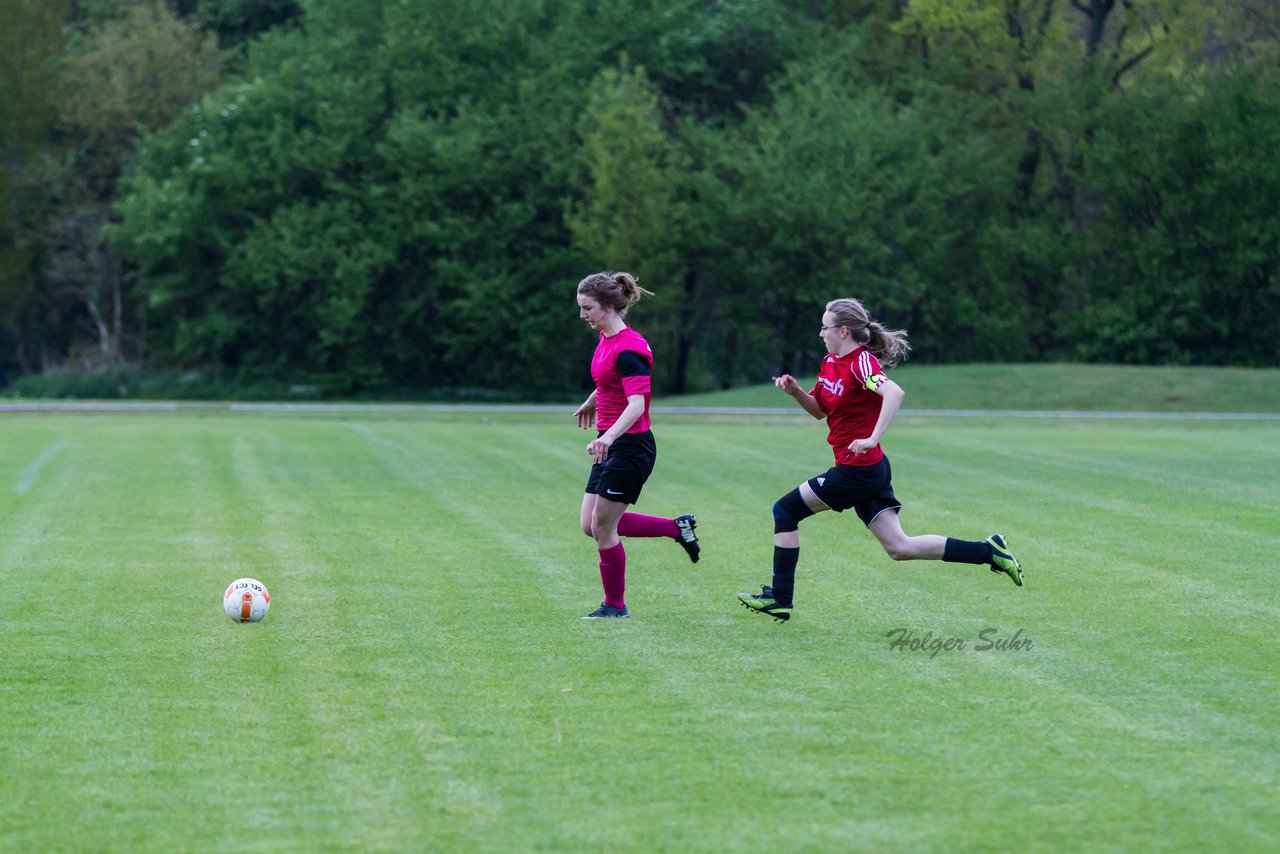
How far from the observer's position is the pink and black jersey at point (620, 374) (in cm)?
921

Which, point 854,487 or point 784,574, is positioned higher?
point 854,487

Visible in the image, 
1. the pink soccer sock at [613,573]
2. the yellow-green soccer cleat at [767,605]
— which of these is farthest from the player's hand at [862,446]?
the pink soccer sock at [613,573]

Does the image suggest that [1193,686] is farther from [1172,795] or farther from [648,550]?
A: [648,550]

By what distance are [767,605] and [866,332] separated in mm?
1685

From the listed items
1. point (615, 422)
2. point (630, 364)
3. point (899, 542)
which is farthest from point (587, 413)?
point (899, 542)

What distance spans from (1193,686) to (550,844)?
3747mm

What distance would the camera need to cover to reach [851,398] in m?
9.23

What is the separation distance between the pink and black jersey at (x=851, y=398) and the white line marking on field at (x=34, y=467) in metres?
10.9

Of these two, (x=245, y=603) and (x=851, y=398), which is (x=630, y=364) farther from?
(x=245, y=603)

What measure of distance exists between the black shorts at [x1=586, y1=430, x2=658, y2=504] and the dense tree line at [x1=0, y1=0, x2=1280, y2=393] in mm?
37406

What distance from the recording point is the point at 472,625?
9406mm

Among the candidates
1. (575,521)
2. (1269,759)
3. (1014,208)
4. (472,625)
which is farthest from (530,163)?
(1269,759)

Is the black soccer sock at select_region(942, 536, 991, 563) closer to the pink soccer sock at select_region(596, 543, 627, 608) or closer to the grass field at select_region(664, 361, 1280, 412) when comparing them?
the pink soccer sock at select_region(596, 543, 627, 608)

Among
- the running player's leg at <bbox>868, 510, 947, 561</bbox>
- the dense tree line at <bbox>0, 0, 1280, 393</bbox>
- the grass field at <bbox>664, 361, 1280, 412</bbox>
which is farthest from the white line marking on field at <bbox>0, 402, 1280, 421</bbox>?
the running player's leg at <bbox>868, 510, 947, 561</bbox>
